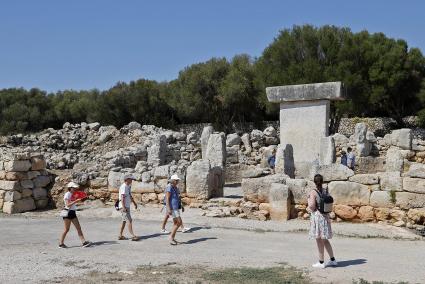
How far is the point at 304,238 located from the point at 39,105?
49.1 metres

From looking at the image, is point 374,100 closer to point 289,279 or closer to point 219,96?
point 219,96

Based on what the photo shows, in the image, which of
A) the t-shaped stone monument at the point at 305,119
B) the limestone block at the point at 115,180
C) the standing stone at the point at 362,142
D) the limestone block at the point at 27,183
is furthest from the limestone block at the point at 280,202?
the standing stone at the point at 362,142

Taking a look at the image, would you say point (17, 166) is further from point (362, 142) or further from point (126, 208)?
point (362, 142)

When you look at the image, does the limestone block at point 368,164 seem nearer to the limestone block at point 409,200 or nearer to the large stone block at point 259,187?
the large stone block at point 259,187

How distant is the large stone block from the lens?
12.5 meters

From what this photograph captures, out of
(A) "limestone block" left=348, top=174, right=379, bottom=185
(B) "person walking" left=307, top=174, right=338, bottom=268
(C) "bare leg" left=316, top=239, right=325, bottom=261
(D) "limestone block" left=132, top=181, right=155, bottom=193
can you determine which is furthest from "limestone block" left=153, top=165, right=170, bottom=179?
(C) "bare leg" left=316, top=239, right=325, bottom=261

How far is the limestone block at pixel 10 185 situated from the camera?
15.0m

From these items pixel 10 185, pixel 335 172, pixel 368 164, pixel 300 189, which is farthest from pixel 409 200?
pixel 10 185

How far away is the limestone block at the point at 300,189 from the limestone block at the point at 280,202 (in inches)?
5.2

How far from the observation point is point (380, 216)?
1128 cm

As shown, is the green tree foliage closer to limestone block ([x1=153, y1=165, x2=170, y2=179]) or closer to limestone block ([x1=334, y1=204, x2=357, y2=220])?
limestone block ([x1=153, y1=165, x2=170, y2=179])

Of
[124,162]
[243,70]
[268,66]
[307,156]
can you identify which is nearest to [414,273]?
[307,156]

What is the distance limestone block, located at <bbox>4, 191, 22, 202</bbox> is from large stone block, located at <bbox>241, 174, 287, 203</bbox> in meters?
6.87

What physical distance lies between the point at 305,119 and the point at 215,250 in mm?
10465
